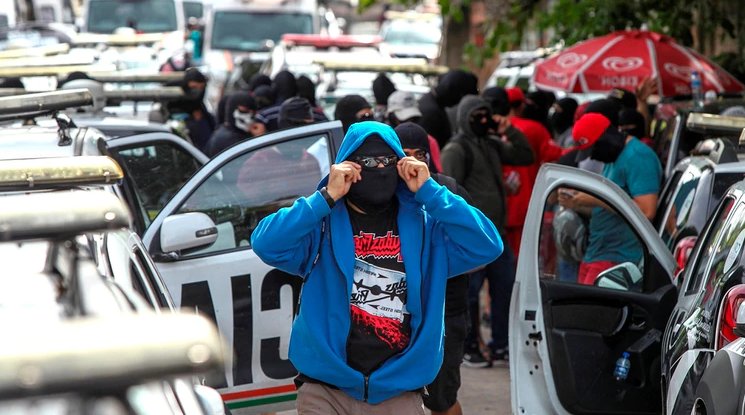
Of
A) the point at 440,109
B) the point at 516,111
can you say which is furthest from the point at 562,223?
the point at 516,111

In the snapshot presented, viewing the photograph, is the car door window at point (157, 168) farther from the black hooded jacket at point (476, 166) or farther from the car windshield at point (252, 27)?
the car windshield at point (252, 27)

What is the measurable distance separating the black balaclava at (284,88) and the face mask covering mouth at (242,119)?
1.47 metres

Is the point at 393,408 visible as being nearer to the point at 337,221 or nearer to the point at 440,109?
the point at 337,221

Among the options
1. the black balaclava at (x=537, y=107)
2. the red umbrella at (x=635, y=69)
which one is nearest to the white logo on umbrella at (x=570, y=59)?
the red umbrella at (x=635, y=69)

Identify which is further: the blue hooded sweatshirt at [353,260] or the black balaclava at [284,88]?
the black balaclava at [284,88]

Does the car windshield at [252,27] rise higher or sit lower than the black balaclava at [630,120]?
lower

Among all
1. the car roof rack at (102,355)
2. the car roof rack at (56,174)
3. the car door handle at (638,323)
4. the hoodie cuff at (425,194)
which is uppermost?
the car roof rack at (102,355)

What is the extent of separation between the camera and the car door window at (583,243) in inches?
287

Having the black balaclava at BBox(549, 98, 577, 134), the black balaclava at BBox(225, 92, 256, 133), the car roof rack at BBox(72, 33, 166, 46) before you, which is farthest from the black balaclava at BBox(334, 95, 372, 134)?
the car roof rack at BBox(72, 33, 166, 46)

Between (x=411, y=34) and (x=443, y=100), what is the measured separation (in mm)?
21766

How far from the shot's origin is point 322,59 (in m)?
15.2

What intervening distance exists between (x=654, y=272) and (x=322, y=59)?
30.0 feet

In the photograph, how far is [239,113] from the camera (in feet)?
35.7

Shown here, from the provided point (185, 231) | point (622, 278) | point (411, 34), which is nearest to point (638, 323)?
point (622, 278)
